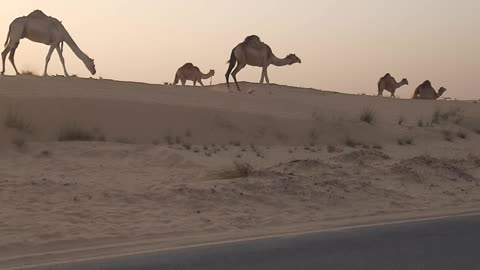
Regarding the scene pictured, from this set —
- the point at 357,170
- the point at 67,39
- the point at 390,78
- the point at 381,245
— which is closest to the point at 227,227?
the point at 381,245

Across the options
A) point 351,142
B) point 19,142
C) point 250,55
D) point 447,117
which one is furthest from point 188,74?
point 19,142

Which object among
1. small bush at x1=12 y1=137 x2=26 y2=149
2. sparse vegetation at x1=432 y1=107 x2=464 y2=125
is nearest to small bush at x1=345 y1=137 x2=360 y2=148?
sparse vegetation at x1=432 y1=107 x2=464 y2=125

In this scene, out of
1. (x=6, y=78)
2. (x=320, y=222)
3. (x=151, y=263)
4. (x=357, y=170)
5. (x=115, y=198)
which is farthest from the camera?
(x=6, y=78)

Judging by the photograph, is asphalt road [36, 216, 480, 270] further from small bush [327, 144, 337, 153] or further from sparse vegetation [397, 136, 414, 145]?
sparse vegetation [397, 136, 414, 145]

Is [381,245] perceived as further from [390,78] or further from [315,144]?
[390,78]

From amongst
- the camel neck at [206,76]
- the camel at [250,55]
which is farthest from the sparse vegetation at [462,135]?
the camel neck at [206,76]

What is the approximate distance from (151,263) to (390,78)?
42.2m

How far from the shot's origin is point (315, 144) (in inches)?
936

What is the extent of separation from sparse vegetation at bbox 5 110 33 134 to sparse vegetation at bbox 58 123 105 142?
31.3 inches

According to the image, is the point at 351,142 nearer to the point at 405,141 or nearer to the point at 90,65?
the point at 405,141

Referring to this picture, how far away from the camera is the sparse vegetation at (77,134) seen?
19898 mm

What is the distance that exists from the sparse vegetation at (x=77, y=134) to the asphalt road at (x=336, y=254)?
35.9ft

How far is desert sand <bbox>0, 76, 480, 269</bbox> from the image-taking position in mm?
10828

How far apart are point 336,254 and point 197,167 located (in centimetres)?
870
